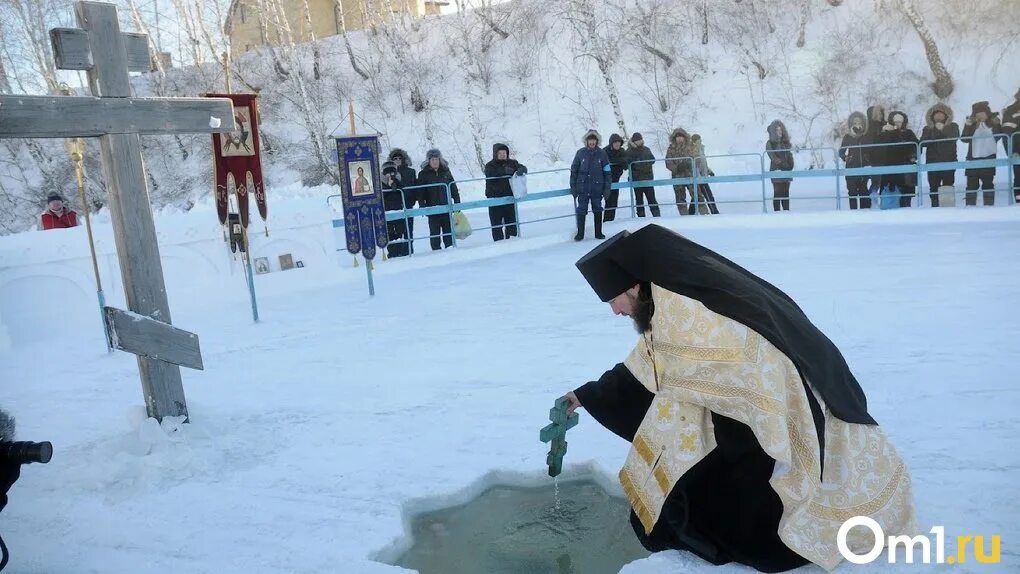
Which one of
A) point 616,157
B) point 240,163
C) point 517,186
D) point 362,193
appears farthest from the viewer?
point 616,157

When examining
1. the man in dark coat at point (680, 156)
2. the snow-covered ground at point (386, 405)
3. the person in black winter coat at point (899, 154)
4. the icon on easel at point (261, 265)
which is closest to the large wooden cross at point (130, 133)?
the snow-covered ground at point (386, 405)

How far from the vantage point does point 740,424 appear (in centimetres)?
261

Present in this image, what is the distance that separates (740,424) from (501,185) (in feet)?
30.4

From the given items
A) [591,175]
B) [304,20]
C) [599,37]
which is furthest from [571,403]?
[304,20]

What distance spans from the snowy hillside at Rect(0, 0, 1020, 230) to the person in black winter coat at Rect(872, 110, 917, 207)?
5428 millimetres

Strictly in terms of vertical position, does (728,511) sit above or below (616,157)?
below

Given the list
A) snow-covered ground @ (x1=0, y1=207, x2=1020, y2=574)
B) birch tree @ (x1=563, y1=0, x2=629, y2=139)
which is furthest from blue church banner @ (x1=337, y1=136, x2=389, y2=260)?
birch tree @ (x1=563, y1=0, x2=629, y2=139)

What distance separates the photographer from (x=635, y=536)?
3.10m

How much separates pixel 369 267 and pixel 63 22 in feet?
47.1

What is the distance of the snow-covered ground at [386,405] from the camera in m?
3.28

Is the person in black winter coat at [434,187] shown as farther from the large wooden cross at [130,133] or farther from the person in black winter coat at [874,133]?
the large wooden cross at [130,133]

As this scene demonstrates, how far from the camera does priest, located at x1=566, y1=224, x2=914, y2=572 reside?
8.21 ft

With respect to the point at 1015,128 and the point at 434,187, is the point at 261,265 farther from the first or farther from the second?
the point at 1015,128

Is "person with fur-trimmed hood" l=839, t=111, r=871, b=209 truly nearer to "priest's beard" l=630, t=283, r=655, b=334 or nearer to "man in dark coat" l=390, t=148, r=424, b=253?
"man in dark coat" l=390, t=148, r=424, b=253
